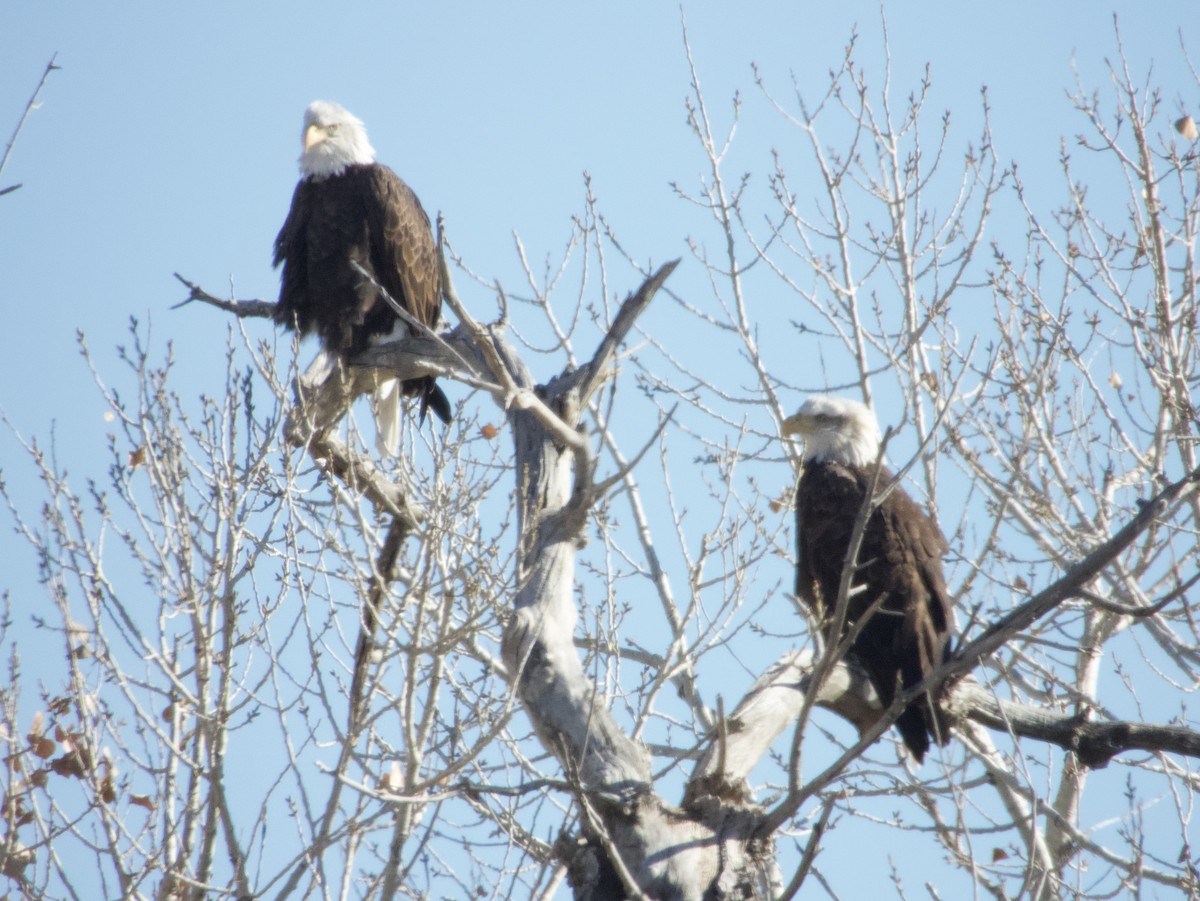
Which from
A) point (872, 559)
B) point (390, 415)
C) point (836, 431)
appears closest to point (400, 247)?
point (390, 415)

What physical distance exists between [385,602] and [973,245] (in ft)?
9.02

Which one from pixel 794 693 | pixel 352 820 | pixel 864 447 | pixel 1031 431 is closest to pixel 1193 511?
pixel 1031 431

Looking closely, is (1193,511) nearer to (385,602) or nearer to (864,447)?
(864,447)

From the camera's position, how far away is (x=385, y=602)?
4117 millimetres

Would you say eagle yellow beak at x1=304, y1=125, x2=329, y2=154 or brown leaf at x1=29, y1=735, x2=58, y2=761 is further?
eagle yellow beak at x1=304, y1=125, x2=329, y2=154

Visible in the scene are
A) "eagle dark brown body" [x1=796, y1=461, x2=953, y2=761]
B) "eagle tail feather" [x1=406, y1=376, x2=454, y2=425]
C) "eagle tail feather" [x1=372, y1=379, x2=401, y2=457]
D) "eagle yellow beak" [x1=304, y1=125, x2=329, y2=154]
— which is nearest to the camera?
"eagle dark brown body" [x1=796, y1=461, x2=953, y2=761]

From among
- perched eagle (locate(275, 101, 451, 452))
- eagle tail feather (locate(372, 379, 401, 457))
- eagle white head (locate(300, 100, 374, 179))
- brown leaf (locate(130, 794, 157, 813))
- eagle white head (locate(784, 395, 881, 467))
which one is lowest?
brown leaf (locate(130, 794, 157, 813))

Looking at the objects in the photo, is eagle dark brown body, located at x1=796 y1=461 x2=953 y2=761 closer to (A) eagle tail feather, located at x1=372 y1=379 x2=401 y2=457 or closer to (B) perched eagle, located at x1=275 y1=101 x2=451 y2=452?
(B) perched eagle, located at x1=275 y1=101 x2=451 y2=452

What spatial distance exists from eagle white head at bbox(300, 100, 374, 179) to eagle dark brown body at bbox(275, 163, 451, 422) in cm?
10

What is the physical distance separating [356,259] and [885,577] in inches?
111

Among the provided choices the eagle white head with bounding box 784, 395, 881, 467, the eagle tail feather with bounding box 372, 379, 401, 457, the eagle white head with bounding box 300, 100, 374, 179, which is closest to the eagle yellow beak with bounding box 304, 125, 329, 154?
the eagle white head with bounding box 300, 100, 374, 179

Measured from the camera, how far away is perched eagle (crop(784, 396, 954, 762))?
13.4 ft

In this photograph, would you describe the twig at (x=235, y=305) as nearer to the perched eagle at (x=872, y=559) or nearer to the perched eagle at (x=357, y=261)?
the perched eagle at (x=357, y=261)

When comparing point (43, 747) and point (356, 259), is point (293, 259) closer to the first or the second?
point (356, 259)
